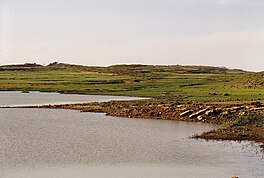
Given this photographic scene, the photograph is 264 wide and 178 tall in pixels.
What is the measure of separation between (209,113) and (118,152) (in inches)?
1018

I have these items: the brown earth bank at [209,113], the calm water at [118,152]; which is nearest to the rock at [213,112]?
the brown earth bank at [209,113]

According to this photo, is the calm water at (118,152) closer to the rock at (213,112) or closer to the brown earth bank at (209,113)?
the brown earth bank at (209,113)

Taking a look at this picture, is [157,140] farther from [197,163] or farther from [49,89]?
[49,89]

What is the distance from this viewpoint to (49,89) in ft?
422

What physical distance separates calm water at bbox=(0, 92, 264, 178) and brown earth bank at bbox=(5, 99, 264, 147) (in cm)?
307

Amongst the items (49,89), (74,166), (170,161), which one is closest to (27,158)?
(74,166)

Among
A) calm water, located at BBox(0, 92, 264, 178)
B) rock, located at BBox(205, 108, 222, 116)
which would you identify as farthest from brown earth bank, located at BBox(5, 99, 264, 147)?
calm water, located at BBox(0, 92, 264, 178)

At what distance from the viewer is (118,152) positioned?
141 feet

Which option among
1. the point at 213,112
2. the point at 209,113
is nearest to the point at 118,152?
the point at 209,113

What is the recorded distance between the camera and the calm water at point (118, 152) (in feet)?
116

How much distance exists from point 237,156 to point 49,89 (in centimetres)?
9304

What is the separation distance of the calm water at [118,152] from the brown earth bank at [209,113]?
121 inches

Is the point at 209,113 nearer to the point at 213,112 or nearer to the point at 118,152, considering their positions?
the point at 213,112

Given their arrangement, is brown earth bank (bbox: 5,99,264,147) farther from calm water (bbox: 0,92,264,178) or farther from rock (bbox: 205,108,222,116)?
calm water (bbox: 0,92,264,178)
